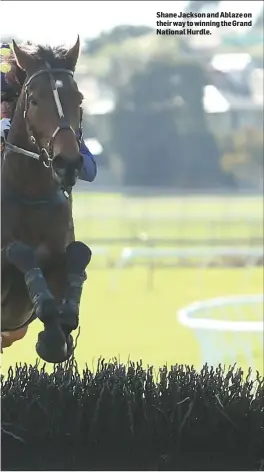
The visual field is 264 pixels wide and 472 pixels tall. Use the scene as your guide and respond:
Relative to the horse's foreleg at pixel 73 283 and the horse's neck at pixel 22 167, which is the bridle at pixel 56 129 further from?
the horse's foreleg at pixel 73 283

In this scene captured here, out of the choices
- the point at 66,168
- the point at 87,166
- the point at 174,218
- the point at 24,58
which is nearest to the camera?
the point at 66,168

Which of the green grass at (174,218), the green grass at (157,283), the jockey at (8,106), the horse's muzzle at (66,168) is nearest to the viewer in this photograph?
the horse's muzzle at (66,168)

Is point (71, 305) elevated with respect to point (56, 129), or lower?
lower

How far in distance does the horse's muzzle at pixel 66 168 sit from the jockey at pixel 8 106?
199 mm

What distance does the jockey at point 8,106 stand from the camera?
148cm

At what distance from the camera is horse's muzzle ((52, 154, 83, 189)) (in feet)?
4.14

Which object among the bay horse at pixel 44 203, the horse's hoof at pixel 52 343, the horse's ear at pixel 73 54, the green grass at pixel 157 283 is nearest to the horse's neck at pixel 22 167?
the bay horse at pixel 44 203

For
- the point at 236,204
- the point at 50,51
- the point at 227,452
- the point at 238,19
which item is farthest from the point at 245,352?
the point at 50,51

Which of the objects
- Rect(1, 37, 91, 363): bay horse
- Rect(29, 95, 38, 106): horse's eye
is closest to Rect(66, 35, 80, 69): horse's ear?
Rect(1, 37, 91, 363): bay horse

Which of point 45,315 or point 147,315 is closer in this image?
point 45,315

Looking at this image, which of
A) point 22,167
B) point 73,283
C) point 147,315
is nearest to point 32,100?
point 22,167

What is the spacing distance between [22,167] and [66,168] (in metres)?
0.24

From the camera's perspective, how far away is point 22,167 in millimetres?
1476

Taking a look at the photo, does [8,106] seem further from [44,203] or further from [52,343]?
[52,343]
